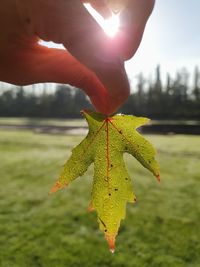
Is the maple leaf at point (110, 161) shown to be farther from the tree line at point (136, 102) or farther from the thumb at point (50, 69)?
the tree line at point (136, 102)

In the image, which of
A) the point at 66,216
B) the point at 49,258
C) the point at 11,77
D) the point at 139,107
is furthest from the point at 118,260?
the point at 139,107

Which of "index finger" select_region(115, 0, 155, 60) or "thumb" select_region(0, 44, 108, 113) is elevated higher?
"index finger" select_region(115, 0, 155, 60)

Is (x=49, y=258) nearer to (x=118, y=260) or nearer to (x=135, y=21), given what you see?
(x=118, y=260)

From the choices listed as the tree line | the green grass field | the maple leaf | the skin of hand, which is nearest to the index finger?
the skin of hand

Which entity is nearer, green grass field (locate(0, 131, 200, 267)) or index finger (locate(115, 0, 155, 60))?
index finger (locate(115, 0, 155, 60))

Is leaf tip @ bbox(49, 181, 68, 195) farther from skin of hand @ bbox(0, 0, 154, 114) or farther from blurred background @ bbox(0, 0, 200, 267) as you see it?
blurred background @ bbox(0, 0, 200, 267)

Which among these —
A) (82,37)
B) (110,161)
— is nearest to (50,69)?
(82,37)

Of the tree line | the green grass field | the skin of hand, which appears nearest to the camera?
the skin of hand
